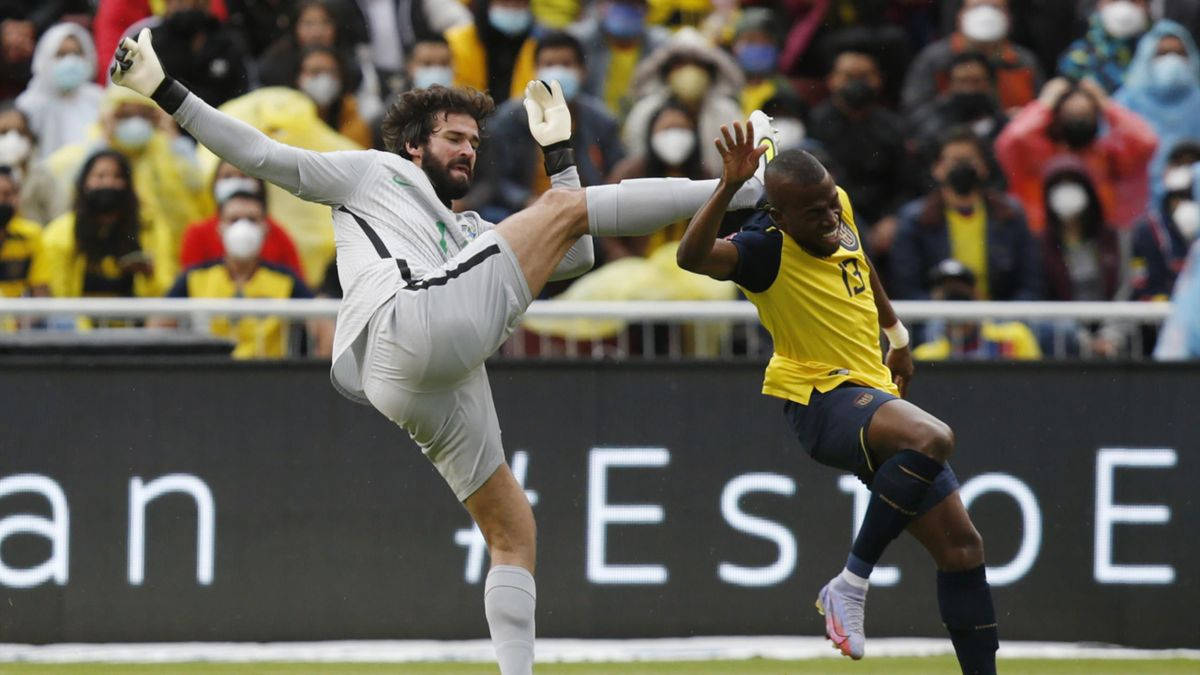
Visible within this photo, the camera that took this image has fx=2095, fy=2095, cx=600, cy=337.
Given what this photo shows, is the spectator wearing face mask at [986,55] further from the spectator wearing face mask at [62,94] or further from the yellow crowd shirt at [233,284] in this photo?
the spectator wearing face mask at [62,94]

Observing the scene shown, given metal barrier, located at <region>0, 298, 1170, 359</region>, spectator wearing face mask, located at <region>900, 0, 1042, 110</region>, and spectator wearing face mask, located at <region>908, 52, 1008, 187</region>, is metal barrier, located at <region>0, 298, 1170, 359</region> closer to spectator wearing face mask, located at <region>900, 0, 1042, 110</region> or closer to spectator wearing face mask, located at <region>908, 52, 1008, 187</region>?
spectator wearing face mask, located at <region>908, 52, 1008, 187</region>

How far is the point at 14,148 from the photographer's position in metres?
12.2

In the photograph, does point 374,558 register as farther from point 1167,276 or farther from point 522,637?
point 1167,276

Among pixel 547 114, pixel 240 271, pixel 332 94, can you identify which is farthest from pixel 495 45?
pixel 547 114

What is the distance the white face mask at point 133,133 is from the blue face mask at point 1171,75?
5965 millimetres

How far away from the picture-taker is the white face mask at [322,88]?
12.4m

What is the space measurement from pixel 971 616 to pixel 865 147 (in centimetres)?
521

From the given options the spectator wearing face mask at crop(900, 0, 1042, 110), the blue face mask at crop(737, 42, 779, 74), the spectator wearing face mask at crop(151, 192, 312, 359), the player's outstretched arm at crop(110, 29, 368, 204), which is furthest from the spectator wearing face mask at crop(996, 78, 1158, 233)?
the player's outstretched arm at crop(110, 29, 368, 204)

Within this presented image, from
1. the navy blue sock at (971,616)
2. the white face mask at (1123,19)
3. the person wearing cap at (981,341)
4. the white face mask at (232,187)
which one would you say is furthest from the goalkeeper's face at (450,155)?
the white face mask at (1123,19)

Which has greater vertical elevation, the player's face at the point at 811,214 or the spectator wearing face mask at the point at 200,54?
the spectator wearing face mask at the point at 200,54

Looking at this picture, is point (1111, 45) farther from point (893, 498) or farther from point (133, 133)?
point (893, 498)

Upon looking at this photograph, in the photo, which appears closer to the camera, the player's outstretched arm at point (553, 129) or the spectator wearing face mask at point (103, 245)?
the player's outstretched arm at point (553, 129)

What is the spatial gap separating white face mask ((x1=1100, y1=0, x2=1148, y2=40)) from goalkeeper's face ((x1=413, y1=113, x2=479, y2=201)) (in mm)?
6884

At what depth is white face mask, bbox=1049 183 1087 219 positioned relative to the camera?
11758 millimetres
